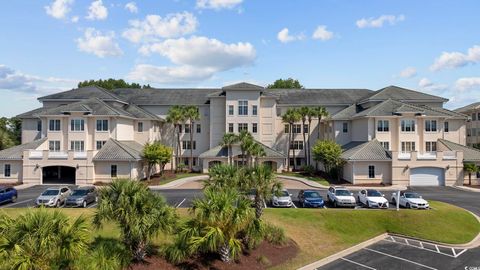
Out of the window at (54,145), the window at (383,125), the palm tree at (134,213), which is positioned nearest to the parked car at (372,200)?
the window at (383,125)

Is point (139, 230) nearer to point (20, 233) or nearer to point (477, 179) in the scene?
point (20, 233)

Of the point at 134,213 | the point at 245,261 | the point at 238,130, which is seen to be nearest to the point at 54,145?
the point at 238,130

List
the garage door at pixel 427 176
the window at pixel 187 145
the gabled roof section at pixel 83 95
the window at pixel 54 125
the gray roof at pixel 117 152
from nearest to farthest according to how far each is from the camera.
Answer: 1. the gray roof at pixel 117 152
2. the garage door at pixel 427 176
3. the window at pixel 54 125
4. the gabled roof section at pixel 83 95
5. the window at pixel 187 145

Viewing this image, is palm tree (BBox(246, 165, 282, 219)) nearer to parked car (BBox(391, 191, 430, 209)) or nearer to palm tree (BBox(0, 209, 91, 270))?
palm tree (BBox(0, 209, 91, 270))

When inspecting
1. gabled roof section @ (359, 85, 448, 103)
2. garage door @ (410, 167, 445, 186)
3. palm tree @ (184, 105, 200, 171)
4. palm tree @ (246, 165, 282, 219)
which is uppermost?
gabled roof section @ (359, 85, 448, 103)

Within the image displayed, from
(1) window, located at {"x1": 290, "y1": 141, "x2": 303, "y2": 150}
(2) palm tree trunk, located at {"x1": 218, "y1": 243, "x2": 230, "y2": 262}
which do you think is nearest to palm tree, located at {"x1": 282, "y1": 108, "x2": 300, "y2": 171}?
(1) window, located at {"x1": 290, "y1": 141, "x2": 303, "y2": 150}

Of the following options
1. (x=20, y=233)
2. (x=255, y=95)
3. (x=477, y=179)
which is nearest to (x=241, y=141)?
(x=255, y=95)

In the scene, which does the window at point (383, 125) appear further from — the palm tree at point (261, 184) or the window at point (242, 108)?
the palm tree at point (261, 184)
